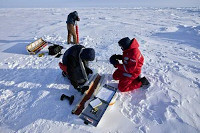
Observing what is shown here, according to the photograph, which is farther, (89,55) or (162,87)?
(162,87)

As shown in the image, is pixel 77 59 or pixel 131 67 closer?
pixel 77 59

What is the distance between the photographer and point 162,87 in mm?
3186

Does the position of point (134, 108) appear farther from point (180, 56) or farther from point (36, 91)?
point (180, 56)

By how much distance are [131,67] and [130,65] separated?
0.05 metres

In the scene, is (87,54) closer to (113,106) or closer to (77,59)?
(77,59)

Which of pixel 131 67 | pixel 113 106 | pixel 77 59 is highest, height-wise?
pixel 77 59

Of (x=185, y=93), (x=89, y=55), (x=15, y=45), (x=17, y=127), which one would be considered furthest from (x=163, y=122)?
(x=15, y=45)

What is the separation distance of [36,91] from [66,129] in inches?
57.3

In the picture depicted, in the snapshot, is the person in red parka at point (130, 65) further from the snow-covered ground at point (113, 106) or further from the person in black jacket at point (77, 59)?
the person in black jacket at point (77, 59)

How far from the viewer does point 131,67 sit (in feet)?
9.43

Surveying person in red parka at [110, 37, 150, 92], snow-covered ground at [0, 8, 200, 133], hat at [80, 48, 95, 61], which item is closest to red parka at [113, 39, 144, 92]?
person in red parka at [110, 37, 150, 92]

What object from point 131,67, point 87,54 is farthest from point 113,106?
point 87,54

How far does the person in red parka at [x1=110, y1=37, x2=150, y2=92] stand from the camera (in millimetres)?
2787

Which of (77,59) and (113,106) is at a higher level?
(77,59)
